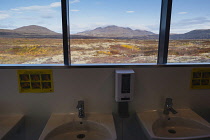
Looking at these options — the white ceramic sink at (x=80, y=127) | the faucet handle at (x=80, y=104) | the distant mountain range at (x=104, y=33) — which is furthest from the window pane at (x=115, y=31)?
the white ceramic sink at (x=80, y=127)

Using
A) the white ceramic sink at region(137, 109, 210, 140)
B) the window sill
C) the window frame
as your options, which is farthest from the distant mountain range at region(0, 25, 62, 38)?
the white ceramic sink at region(137, 109, 210, 140)

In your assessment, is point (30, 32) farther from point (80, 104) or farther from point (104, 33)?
point (80, 104)

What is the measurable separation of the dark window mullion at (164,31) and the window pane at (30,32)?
90 centimetres

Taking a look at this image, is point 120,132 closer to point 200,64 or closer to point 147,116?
point 147,116

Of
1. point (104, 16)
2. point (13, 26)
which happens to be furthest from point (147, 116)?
point (13, 26)

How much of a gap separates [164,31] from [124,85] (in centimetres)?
61

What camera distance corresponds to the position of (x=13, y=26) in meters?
1.33

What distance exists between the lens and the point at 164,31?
53.6 inches

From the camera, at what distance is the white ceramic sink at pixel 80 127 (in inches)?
47.0

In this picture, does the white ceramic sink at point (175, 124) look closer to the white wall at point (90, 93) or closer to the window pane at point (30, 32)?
the white wall at point (90, 93)

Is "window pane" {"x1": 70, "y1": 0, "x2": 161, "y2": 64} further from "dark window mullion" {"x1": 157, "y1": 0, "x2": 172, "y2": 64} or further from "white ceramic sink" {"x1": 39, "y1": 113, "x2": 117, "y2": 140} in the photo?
"white ceramic sink" {"x1": 39, "y1": 113, "x2": 117, "y2": 140}

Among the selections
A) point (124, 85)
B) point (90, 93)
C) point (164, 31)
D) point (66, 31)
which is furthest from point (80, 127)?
point (164, 31)

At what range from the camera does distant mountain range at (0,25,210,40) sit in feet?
4.40

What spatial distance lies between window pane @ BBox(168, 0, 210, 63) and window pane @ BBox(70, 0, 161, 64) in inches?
7.1
